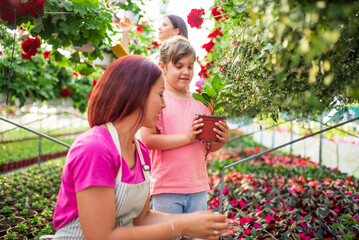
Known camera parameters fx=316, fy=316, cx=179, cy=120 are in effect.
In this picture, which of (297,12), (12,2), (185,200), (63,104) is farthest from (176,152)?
(63,104)

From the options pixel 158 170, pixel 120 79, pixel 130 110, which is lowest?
pixel 158 170

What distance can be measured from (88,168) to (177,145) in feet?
2.09

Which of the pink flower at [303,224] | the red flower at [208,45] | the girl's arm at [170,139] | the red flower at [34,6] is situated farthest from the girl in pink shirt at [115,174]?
the pink flower at [303,224]

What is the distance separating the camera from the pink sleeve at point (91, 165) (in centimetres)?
91

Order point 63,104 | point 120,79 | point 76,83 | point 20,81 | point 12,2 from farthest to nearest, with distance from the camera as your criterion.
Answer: point 63,104 < point 76,83 < point 20,81 < point 12,2 < point 120,79

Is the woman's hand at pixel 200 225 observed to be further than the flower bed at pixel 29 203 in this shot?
No

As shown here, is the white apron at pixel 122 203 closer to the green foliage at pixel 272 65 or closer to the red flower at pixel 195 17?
the green foliage at pixel 272 65

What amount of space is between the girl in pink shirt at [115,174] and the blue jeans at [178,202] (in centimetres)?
40

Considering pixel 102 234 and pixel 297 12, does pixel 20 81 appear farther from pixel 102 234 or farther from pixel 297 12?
pixel 297 12

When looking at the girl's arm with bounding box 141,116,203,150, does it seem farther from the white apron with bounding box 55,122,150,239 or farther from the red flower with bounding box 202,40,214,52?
the red flower with bounding box 202,40,214,52

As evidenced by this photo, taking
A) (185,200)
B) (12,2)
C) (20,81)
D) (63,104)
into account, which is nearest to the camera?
(185,200)

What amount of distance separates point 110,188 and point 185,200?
26.8 inches

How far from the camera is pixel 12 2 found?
1787mm

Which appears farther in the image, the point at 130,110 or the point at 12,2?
the point at 12,2
